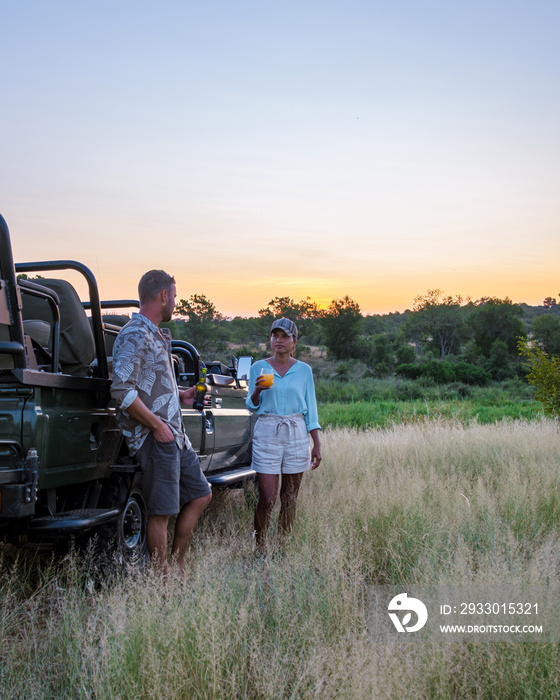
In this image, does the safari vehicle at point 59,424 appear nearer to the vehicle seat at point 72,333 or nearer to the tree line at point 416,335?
the vehicle seat at point 72,333

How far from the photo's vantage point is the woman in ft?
18.0

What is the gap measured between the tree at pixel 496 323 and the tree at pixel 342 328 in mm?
10121

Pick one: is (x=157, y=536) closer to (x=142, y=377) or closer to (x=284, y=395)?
(x=142, y=377)

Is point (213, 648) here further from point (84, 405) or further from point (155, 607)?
point (84, 405)

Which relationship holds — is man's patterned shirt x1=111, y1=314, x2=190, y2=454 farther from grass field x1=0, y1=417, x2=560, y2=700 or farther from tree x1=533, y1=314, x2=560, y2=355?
tree x1=533, y1=314, x2=560, y2=355

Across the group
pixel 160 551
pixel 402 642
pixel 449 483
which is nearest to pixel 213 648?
pixel 402 642

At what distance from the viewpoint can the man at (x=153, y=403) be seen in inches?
163

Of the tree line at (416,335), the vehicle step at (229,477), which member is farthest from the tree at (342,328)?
the vehicle step at (229,477)

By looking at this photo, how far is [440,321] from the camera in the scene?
228ft

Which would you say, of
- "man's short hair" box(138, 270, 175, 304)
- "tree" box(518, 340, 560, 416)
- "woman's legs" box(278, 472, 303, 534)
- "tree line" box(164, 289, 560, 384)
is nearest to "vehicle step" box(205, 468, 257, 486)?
"woman's legs" box(278, 472, 303, 534)

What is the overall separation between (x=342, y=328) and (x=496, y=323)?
1318 centimetres

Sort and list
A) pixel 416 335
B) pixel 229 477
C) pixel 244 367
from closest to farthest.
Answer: pixel 244 367 < pixel 229 477 < pixel 416 335

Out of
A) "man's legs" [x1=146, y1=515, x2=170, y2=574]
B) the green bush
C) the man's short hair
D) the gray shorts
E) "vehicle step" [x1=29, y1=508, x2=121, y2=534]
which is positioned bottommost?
the green bush

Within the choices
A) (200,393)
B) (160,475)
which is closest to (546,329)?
(200,393)
